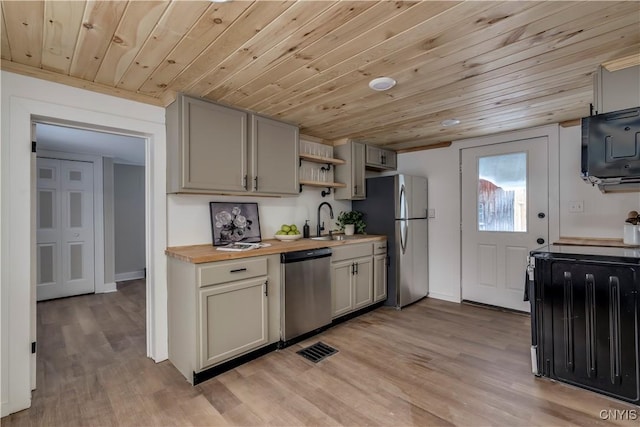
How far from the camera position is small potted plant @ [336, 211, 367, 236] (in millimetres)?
4055

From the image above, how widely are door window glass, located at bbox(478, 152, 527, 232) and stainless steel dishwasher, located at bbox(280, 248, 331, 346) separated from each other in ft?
7.28

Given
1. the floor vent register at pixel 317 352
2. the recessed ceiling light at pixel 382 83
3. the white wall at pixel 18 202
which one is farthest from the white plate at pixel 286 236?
the white wall at pixel 18 202

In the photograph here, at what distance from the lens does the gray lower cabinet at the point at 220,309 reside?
221 cm

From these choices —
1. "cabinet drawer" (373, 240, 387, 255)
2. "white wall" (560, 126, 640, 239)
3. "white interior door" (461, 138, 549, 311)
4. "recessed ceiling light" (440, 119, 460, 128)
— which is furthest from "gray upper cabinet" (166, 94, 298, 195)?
"white wall" (560, 126, 640, 239)

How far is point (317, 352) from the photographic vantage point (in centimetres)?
269

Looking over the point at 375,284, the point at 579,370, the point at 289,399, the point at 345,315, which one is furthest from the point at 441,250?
the point at 289,399

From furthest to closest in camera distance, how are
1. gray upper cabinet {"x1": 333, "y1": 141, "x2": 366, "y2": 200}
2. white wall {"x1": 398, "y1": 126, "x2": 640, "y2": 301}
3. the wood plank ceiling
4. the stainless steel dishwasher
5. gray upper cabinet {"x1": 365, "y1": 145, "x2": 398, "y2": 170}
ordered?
gray upper cabinet {"x1": 365, "y1": 145, "x2": 398, "y2": 170} < gray upper cabinet {"x1": 333, "y1": 141, "x2": 366, "y2": 200} < white wall {"x1": 398, "y1": 126, "x2": 640, "y2": 301} < the stainless steel dishwasher < the wood plank ceiling

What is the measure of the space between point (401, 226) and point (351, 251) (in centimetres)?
85

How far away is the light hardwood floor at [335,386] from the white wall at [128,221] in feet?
8.56

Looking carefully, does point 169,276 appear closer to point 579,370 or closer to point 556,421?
point 556,421

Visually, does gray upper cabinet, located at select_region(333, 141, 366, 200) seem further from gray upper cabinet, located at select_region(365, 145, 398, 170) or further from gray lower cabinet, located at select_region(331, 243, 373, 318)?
gray lower cabinet, located at select_region(331, 243, 373, 318)

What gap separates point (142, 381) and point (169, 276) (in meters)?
0.78

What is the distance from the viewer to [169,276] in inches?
101

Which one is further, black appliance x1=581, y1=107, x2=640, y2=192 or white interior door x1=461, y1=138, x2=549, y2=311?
white interior door x1=461, y1=138, x2=549, y2=311
